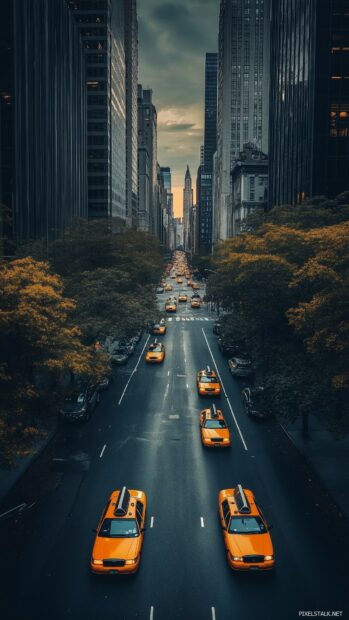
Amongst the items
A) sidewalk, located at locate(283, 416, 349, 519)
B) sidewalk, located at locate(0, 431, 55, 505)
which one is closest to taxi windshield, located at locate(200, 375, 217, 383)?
sidewalk, located at locate(283, 416, 349, 519)

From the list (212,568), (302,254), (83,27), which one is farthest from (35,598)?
(83,27)

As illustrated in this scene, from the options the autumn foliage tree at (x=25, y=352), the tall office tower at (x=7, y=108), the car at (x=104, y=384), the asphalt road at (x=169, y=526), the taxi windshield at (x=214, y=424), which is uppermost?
the tall office tower at (x=7, y=108)

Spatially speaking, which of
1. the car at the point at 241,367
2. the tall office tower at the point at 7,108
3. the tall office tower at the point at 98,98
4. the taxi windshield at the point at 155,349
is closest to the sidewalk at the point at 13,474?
the car at the point at 241,367

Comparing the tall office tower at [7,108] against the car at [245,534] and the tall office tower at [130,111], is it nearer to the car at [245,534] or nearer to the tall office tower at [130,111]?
the car at [245,534]

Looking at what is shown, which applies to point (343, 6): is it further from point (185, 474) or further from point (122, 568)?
point (122, 568)

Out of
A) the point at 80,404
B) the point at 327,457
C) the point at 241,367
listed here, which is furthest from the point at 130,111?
the point at 327,457

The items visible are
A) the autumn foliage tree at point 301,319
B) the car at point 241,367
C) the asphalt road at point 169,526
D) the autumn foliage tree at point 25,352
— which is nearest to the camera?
the asphalt road at point 169,526

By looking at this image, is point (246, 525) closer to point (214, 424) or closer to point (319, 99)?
point (214, 424)
